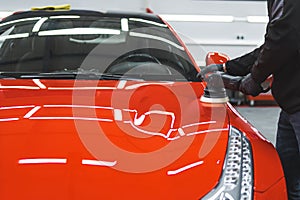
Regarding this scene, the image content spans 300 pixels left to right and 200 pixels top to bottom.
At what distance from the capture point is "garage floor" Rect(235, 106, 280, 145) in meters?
3.80

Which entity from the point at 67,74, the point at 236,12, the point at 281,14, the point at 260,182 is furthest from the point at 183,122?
the point at 236,12

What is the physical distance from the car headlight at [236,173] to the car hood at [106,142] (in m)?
0.02

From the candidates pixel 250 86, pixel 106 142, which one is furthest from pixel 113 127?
pixel 250 86

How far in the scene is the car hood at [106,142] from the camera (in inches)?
39.9

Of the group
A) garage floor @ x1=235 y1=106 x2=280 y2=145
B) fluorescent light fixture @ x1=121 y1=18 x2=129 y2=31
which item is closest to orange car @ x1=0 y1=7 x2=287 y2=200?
fluorescent light fixture @ x1=121 y1=18 x2=129 y2=31

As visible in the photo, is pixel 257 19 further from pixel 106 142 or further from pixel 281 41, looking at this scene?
pixel 106 142

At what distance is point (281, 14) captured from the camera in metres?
1.24

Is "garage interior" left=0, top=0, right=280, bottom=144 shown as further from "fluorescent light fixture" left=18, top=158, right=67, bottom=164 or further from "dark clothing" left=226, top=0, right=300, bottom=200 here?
"fluorescent light fixture" left=18, top=158, right=67, bottom=164

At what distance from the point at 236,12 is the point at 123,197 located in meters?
4.81

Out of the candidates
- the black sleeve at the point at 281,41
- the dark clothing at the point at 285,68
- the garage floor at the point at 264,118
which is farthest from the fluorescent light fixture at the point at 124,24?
the garage floor at the point at 264,118

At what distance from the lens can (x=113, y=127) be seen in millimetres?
1252

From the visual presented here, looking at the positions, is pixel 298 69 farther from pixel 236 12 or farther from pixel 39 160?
pixel 236 12

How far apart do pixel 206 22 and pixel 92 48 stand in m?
3.57

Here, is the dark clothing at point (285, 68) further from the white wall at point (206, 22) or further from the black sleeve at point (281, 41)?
the white wall at point (206, 22)
